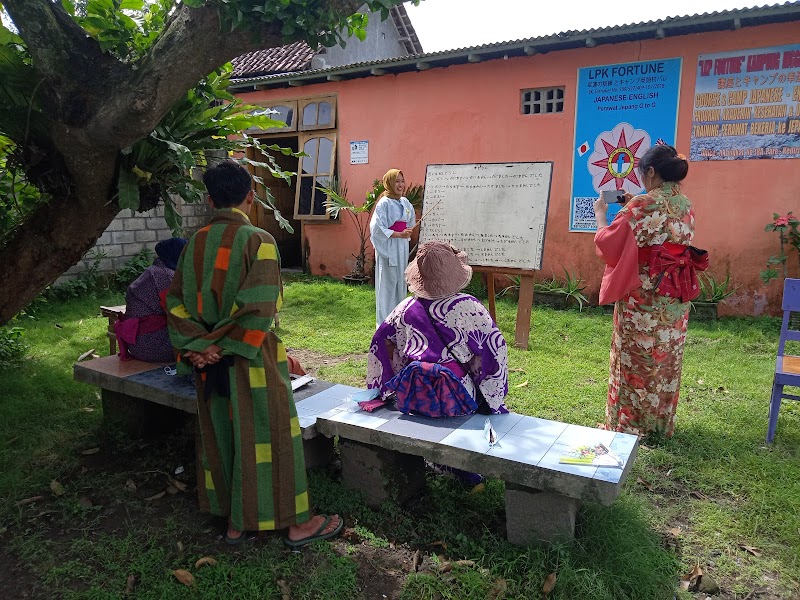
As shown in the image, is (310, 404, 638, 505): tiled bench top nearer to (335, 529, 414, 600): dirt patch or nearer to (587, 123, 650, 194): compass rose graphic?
(335, 529, 414, 600): dirt patch

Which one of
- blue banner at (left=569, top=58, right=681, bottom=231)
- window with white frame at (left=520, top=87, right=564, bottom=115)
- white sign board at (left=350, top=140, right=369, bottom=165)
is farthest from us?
white sign board at (left=350, top=140, right=369, bottom=165)

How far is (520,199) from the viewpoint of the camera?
584cm

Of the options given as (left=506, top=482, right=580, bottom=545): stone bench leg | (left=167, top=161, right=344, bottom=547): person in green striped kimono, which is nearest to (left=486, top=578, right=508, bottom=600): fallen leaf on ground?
(left=506, top=482, right=580, bottom=545): stone bench leg

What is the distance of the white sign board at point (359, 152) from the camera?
9992 mm

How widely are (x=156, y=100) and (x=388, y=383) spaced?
71.3 inches

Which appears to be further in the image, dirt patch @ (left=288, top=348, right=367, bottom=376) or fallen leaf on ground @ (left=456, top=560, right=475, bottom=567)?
dirt patch @ (left=288, top=348, right=367, bottom=376)

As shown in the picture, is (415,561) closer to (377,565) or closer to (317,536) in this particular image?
(377,565)

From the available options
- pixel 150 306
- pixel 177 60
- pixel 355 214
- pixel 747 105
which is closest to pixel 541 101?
pixel 747 105

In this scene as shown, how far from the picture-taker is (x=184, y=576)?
258cm

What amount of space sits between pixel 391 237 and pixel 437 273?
3.09m

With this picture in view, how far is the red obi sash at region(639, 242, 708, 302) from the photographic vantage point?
3.79 metres

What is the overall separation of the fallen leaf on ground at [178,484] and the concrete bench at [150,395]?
401 mm

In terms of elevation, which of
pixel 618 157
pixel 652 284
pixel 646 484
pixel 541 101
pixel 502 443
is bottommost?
pixel 646 484

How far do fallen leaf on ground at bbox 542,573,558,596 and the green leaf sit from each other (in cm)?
271
